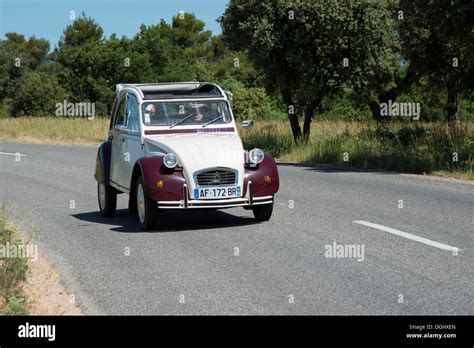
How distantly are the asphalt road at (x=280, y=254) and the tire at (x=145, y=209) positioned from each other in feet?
0.61

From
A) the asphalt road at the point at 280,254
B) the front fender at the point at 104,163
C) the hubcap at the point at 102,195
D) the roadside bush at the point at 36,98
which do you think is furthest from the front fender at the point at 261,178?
the roadside bush at the point at 36,98

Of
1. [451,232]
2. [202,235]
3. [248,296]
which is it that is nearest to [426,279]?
[248,296]

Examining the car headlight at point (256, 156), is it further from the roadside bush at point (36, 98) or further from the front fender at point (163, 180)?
the roadside bush at point (36, 98)

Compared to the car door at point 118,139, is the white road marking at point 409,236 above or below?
below

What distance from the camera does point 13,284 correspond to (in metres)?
8.10

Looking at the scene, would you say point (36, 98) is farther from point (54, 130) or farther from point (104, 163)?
point (104, 163)

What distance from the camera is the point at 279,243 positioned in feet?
33.6

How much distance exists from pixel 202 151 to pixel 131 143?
1.56 metres

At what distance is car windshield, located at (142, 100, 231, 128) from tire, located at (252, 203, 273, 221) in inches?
62.2

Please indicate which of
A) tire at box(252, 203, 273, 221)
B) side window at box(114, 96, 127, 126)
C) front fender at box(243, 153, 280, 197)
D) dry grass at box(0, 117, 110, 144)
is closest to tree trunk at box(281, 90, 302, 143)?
dry grass at box(0, 117, 110, 144)

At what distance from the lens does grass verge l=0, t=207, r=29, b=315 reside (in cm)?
692

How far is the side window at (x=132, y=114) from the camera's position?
12686mm

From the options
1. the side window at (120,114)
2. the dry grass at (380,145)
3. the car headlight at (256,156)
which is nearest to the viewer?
the car headlight at (256,156)
